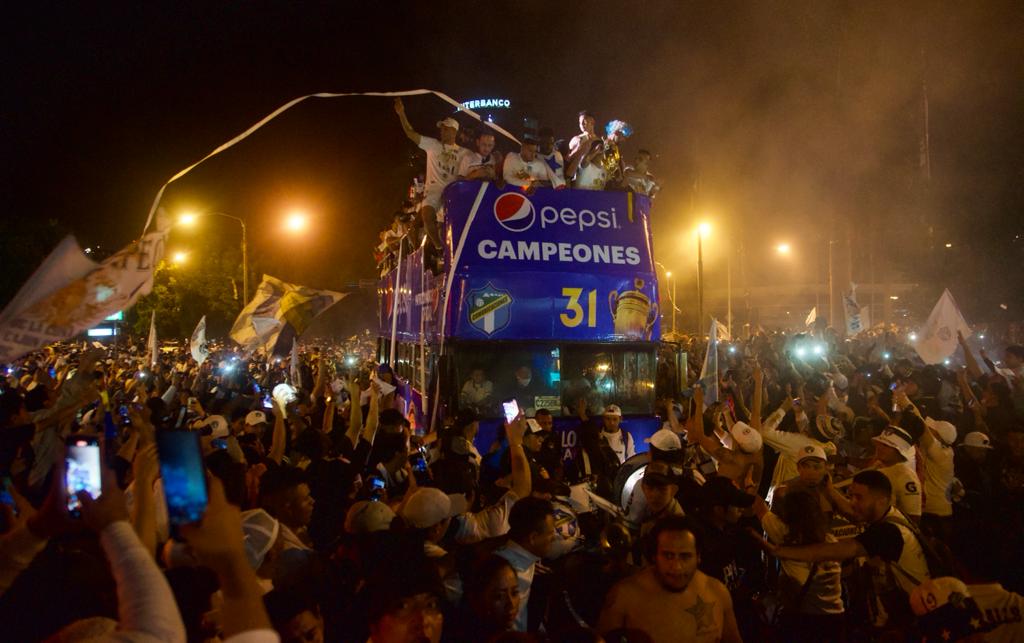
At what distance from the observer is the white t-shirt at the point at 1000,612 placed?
3.16 meters

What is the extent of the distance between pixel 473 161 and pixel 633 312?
302 centimetres

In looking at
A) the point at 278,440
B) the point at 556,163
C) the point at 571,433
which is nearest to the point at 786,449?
the point at 571,433

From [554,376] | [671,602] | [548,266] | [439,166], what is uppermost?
[439,166]

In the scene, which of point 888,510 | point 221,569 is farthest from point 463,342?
point 221,569

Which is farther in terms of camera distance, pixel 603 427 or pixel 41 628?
pixel 603 427

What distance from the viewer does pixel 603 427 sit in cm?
764

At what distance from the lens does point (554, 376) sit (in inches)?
304

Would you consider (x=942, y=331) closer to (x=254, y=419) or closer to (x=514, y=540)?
(x=514, y=540)

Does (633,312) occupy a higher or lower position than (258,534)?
higher

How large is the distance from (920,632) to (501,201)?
6.04 metres

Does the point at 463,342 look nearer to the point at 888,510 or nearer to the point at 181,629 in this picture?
the point at 888,510

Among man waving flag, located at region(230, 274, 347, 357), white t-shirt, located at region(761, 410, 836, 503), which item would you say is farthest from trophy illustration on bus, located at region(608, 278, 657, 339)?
man waving flag, located at region(230, 274, 347, 357)

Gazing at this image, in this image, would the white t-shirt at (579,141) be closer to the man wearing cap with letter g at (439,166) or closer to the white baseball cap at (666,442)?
the man wearing cap with letter g at (439,166)

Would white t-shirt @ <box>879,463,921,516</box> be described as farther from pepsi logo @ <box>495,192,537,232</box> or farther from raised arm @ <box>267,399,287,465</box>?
raised arm @ <box>267,399,287,465</box>
